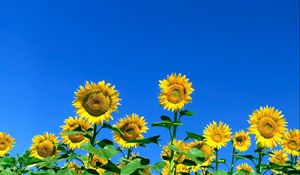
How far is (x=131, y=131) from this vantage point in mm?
11773

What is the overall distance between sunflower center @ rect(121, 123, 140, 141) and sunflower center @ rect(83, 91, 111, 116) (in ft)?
6.15

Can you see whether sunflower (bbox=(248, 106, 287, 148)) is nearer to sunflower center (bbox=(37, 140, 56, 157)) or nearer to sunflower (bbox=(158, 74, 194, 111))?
sunflower (bbox=(158, 74, 194, 111))

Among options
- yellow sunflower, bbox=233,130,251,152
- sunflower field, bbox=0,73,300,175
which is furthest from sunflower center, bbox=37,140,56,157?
yellow sunflower, bbox=233,130,251,152

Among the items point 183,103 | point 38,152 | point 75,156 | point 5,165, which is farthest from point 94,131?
point 38,152

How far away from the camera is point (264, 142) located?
11.5 meters

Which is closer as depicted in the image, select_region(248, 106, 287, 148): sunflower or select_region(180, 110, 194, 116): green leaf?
select_region(180, 110, 194, 116): green leaf

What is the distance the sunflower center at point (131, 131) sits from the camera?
38.4 feet

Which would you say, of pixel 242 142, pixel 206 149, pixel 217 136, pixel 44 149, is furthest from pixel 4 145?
pixel 242 142

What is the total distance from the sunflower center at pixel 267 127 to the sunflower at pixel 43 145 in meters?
4.82

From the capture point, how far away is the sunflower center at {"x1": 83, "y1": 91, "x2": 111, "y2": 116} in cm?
987

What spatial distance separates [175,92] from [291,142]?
3643 millimetres

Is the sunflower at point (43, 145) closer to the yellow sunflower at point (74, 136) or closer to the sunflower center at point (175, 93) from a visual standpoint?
the yellow sunflower at point (74, 136)

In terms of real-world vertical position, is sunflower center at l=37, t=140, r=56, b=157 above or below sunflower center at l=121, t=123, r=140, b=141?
below

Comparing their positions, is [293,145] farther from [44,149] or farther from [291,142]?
[44,149]
